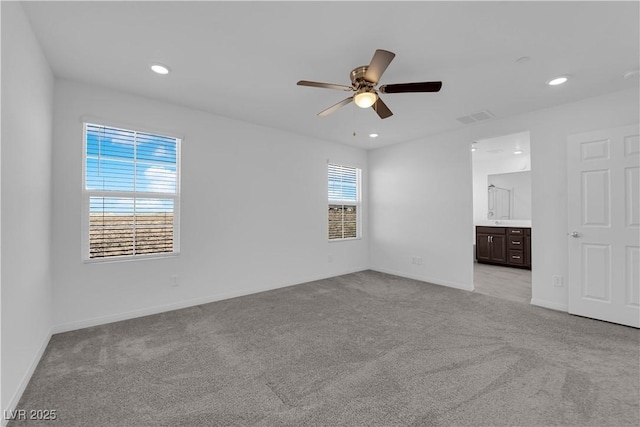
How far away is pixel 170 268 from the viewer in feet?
11.2

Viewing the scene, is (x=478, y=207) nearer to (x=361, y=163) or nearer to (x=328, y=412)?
(x=361, y=163)

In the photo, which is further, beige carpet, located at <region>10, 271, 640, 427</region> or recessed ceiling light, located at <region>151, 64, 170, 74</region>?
recessed ceiling light, located at <region>151, 64, 170, 74</region>

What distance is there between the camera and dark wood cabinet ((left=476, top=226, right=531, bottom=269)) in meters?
5.72

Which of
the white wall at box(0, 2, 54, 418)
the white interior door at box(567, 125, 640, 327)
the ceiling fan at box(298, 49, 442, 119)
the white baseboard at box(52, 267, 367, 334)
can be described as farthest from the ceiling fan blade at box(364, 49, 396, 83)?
the white baseboard at box(52, 267, 367, 334)

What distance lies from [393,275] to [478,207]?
3445 millimetres

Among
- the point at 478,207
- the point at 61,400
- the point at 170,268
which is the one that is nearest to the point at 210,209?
the point at 170,268

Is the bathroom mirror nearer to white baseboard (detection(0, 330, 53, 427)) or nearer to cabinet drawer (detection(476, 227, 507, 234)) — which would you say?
cabinet drawer (detection(476, 227, 507, 234))

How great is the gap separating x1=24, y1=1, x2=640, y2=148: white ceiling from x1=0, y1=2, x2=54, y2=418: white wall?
285 millimetres

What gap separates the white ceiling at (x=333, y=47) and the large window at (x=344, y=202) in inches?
83.4

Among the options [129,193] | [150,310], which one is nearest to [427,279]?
[150,310]

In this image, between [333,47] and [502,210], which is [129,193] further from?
[502,210]

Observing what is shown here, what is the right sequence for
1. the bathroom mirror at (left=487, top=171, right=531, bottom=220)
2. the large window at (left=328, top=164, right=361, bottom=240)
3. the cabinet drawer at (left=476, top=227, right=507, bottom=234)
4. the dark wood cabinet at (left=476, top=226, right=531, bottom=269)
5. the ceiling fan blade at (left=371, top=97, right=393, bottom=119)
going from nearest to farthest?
the ceiling fan blade at (left=371, top=97, right=393, bottom=119) → the large window at (left=328, top=164, right=361, bottom=240) → the dark wood cabinet at (left=476, top=226, right=531, bottom=269) → the cabinet drawer at (left=476, top=227, right=507, bottom=234) → the bathroom mirror at (left=487, top=171, right=531, bottom=220)

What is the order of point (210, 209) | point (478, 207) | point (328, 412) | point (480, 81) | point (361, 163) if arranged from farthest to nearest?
1. point (478, 207)
2. point (361, 163)
3. point (210, 209)
4. point (480, 81)
5. point (328, 412)

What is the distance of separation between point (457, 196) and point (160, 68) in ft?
13.9
